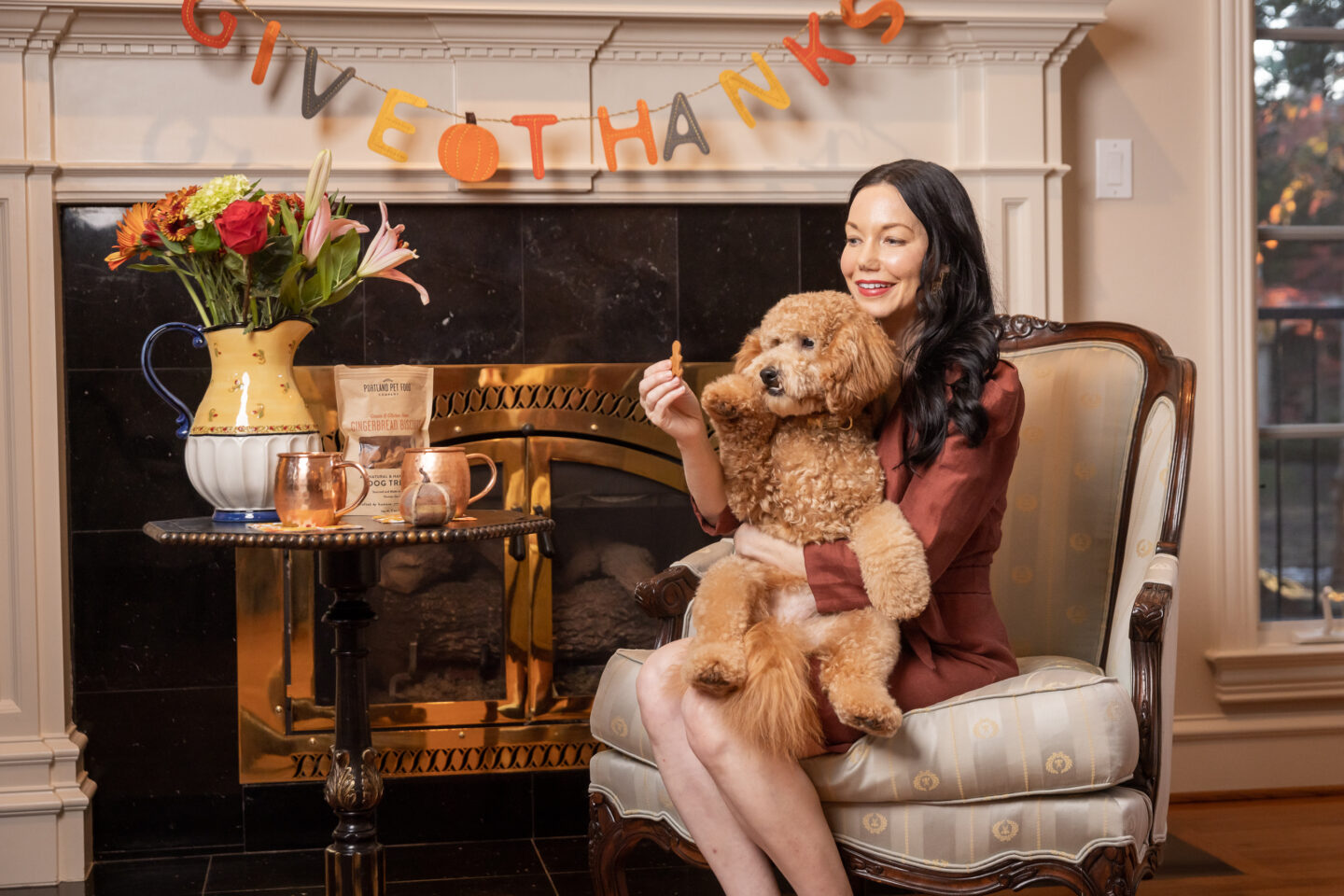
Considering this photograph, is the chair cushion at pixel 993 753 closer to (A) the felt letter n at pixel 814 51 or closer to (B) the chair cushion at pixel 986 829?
(B) the chair cushion at pixel 986 829

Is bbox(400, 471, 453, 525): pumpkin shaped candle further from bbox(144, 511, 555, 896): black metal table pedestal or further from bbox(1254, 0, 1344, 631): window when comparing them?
bbox(1254, 0, 1344, 631): window

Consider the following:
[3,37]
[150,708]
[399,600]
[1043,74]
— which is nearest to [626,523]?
[399,600]

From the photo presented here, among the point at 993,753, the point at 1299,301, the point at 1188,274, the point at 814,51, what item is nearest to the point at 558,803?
the point at 993,753

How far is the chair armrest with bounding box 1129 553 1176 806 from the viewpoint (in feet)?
5.13

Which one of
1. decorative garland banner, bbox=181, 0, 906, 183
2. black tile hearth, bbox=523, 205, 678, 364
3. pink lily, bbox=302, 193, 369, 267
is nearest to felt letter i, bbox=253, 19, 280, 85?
decorative garland banner, bbox=181, 0, 906, 183

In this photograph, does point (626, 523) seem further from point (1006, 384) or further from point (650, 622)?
point (1006, 384)

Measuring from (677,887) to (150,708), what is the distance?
3.70 ft

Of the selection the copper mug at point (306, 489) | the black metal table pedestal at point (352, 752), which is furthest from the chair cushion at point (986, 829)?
the copper mug at point (306, 489)

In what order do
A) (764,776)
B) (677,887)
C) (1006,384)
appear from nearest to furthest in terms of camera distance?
(764,776), (1006,384), (677,887)

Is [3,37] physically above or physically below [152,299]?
above

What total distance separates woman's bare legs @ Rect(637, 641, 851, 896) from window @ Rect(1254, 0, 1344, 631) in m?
1.82

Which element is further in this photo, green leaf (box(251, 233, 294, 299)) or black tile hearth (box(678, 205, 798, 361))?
black tile hearth (box(678, 205, 798, 361))

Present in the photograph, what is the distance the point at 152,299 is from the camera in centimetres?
242

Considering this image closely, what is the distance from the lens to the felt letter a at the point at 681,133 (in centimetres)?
243
